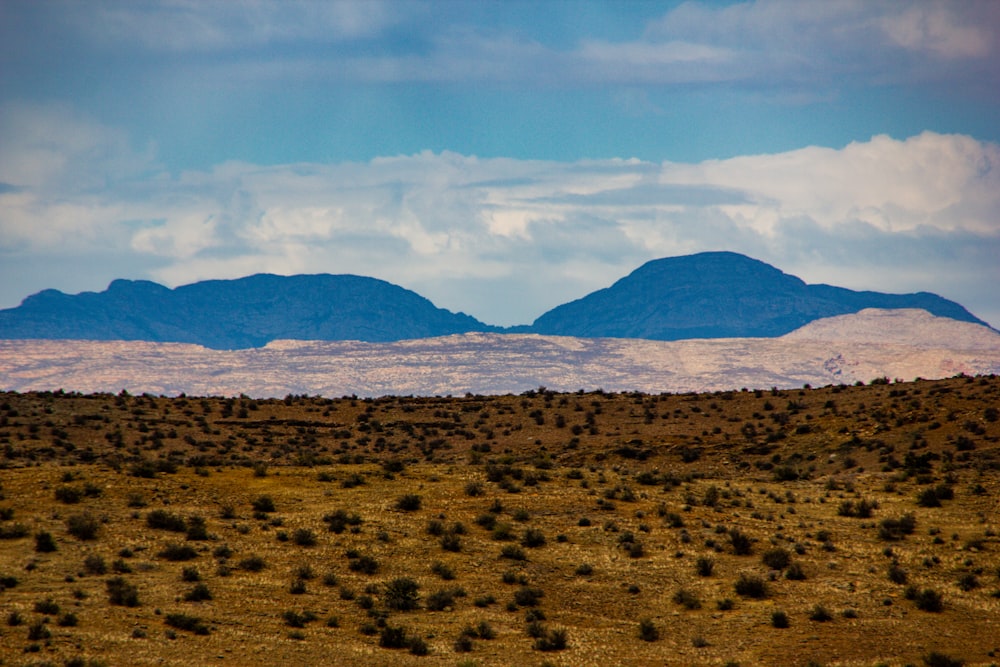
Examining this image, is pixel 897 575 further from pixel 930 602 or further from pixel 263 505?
pixel 263 505

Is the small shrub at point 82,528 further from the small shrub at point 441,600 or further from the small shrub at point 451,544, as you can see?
the small shrub at point 441,600

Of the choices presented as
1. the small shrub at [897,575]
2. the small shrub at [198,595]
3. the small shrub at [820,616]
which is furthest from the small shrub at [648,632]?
the small shrub at [198,595]

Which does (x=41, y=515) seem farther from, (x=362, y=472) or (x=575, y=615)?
(x=575, y=615)

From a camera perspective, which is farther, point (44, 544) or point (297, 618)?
point (44, 544)

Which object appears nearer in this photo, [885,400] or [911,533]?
[911,533]

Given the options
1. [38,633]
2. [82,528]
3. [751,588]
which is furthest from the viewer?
[82,528]

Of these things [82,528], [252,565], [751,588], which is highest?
[82,528]

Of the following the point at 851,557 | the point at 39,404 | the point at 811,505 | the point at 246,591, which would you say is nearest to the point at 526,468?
the point at 811,505

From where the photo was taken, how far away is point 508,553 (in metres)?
42.3

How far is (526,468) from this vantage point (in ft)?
191

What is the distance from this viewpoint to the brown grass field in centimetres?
3331

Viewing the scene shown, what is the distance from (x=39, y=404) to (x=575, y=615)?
176 ft

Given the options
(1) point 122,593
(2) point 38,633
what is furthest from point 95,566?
(2) point 38,633

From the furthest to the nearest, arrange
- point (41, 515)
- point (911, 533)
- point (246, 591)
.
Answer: point (911, 533) < point (41, 515) < point (246, 591)
